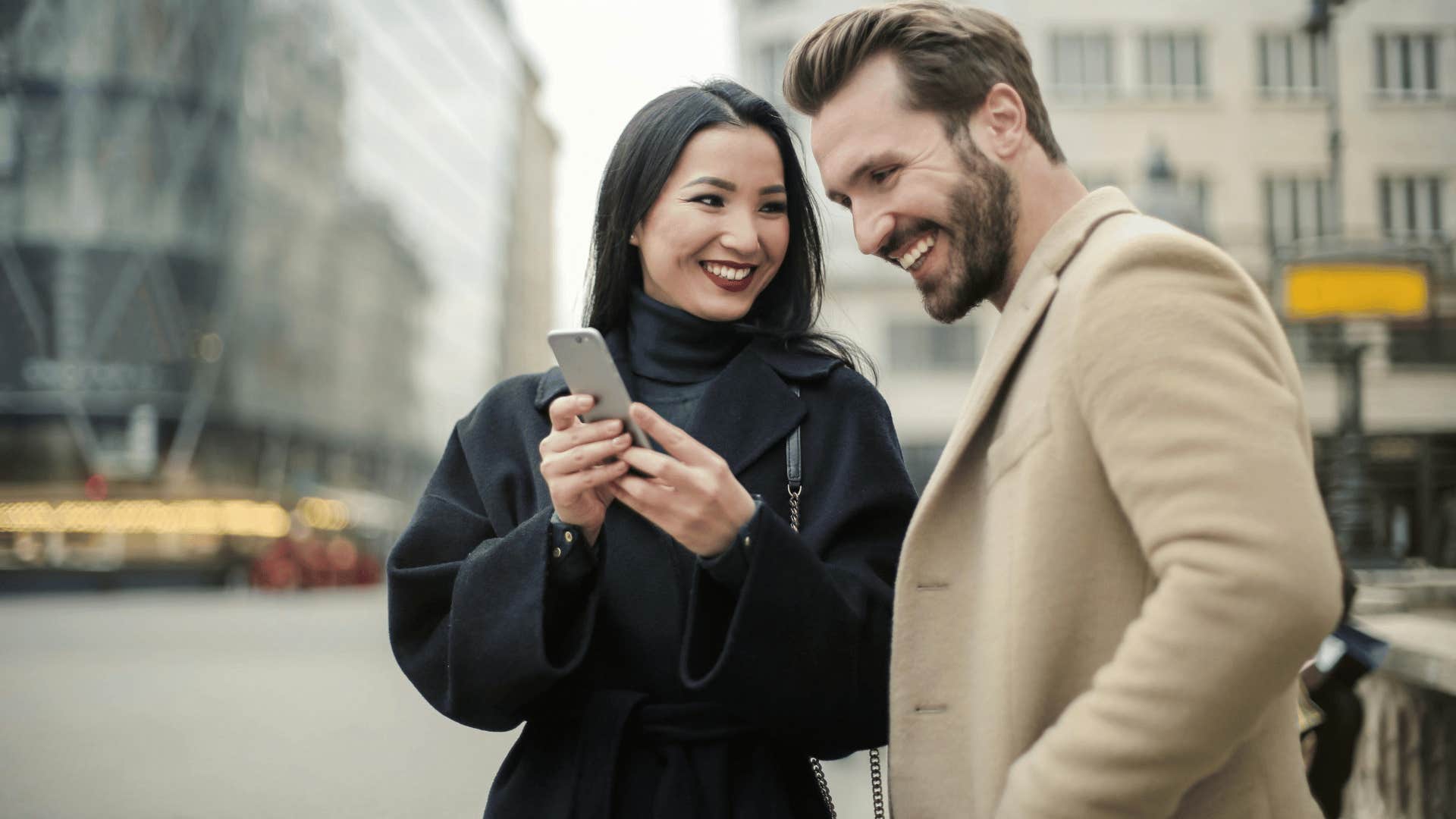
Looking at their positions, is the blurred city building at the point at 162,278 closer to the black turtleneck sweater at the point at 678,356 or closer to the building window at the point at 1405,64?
the building window at the point at 1405,64

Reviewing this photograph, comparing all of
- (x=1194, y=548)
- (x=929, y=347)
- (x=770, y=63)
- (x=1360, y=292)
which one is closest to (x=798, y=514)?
(x=1194, y=548)

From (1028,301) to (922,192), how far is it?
0.86ft

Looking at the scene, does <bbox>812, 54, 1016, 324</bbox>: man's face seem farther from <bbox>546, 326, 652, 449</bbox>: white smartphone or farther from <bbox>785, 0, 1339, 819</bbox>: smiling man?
<bbox>546, 326, 652, 449</bbox>: white smartphone

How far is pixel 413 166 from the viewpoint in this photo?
224ft

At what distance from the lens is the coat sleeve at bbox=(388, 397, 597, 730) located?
7.62ft

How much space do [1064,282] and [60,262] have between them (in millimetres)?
48231

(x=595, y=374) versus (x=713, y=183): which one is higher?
(x=713, y=183)

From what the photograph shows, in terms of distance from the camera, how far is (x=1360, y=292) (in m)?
8.06

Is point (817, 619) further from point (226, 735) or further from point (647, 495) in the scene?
point (226, 735)

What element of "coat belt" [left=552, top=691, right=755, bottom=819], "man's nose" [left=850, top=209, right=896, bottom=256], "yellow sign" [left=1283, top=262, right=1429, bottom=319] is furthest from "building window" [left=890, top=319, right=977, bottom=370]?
"man's nose" [left=850, top=209, right=896, bottom=256]

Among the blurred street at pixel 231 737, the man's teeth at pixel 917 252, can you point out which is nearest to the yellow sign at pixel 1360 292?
the blurred street at pixel 231 737

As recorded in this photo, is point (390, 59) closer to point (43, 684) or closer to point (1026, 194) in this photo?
point (43, 684)

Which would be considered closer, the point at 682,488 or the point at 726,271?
the point at 682,488

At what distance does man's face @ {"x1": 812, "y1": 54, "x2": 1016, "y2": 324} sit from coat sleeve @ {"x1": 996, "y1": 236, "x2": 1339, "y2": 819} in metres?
0.45
